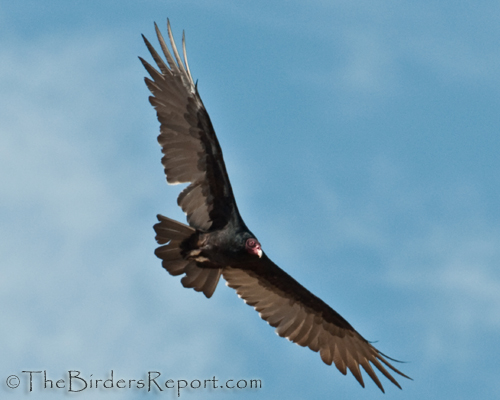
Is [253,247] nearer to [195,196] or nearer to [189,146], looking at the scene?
[195,196]

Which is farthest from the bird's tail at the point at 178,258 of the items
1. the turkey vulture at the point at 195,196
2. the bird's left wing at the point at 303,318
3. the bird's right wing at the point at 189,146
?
the bird's left wing at the point at 303,318

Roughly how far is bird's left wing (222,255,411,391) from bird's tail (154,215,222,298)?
66 centimetres

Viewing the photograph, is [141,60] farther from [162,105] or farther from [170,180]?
[170,180]

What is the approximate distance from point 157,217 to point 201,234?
2.12ft

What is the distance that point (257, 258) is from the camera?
1115 cm

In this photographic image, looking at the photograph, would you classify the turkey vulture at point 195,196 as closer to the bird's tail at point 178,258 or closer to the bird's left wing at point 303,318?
the bird's tail at point 178,258

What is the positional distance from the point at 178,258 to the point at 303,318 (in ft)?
7.67

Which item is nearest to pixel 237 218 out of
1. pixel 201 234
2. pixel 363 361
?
pixel 201 234

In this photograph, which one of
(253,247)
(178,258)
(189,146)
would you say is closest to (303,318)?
(253,247)

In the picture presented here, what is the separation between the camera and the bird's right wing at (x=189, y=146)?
10703 millimetres

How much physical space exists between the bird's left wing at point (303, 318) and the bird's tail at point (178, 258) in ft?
2.17

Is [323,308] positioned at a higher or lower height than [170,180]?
lower

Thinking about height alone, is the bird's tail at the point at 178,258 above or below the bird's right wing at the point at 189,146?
below

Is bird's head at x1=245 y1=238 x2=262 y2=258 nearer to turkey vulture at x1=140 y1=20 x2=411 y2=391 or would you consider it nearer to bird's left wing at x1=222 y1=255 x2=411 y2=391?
turkey vulture at x1=140 y1=20 x2=411 y2=391
